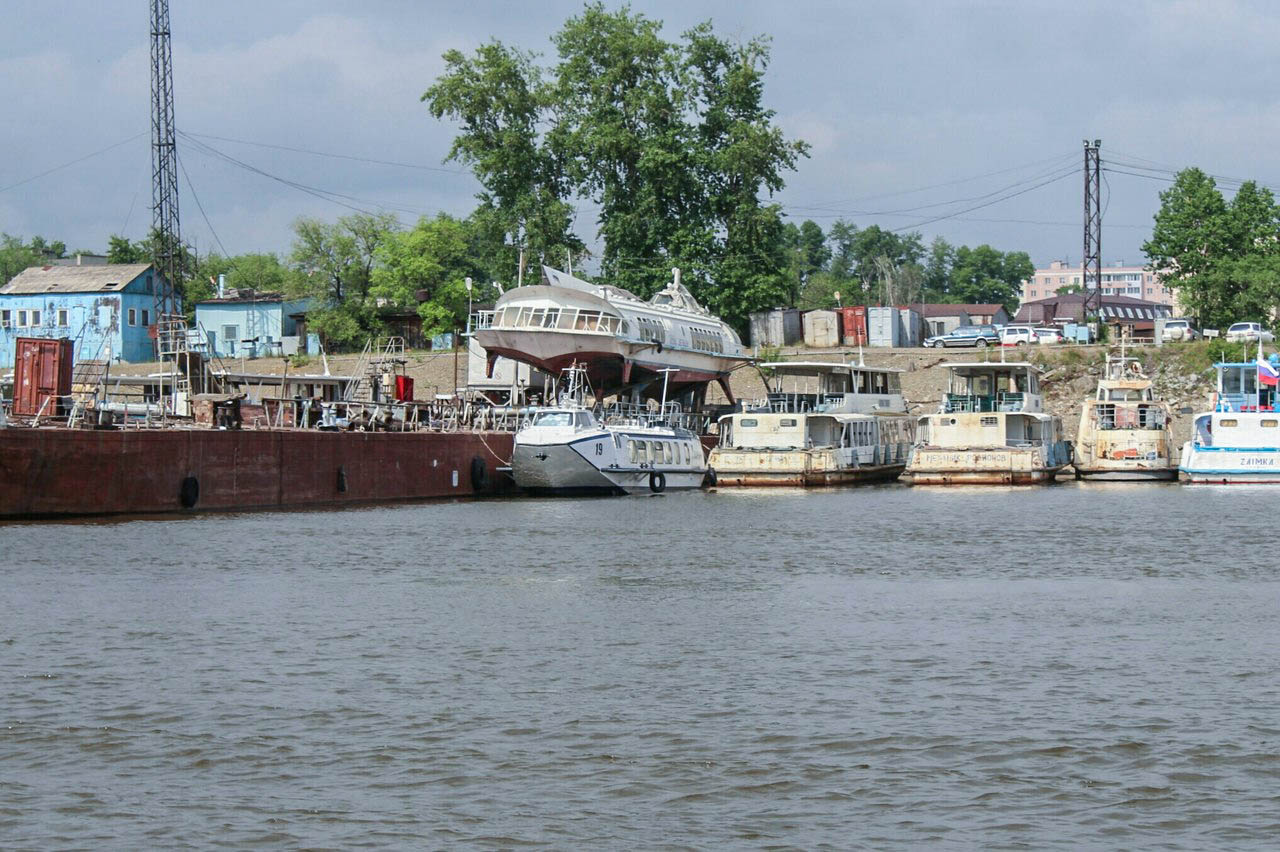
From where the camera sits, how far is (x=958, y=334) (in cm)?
9012

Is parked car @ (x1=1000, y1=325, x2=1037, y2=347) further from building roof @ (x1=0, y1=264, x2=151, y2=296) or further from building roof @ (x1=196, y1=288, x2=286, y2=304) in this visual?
building roof @ (x1=0, y1=264, x2=151, y2=296)

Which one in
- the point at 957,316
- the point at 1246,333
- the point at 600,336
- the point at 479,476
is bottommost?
the point at 479,476

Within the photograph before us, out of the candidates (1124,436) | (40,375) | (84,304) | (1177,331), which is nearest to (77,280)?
(84,304)

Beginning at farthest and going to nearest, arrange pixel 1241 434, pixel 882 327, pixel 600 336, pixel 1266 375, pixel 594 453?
1. pixel 882 327
2. pixel 600 336
3. pixel 1241 434
4. pixel 1266 375
5. pixel 594 453

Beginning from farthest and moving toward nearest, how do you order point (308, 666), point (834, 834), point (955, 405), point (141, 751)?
point (955, 405), point (308, 666), point (141, 751), point (834, 834)

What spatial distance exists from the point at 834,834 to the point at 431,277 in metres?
93.8

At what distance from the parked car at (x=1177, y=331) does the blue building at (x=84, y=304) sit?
60.8 m

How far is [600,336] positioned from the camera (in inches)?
2537

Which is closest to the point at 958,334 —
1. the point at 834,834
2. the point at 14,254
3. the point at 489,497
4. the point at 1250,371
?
the point at 1250,371

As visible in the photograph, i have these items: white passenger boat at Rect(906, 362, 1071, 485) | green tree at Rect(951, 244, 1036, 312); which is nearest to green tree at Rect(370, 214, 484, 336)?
white passenger boat at Rect(906, 362, 1071, 485)

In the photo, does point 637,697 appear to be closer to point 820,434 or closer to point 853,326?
point 820,434

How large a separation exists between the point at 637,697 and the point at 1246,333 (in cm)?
7126

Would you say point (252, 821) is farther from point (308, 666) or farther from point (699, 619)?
point (699, 619)

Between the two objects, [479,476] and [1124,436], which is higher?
[1124,436]
